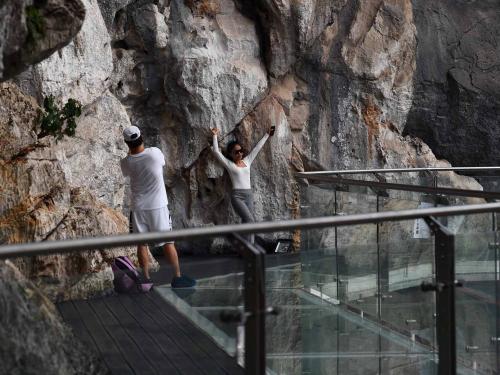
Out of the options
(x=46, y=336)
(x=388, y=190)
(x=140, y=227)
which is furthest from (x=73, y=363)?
(x=388, y=190)

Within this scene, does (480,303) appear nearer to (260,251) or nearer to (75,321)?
(260,251)

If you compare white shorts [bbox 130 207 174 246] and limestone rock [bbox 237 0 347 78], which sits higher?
limestone rock [bbox 237 0 347 78]

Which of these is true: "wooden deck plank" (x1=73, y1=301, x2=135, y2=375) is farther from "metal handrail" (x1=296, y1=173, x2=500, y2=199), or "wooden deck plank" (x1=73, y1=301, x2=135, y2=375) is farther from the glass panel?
"metal handrail" (x1=296, y1=173, x2=500, y2=199)

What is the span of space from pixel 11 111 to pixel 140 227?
2.79 metres

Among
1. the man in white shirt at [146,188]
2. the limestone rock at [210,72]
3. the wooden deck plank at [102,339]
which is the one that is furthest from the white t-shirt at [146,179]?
the limestone rock at [210,72]

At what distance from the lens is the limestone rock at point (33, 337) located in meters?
2.00

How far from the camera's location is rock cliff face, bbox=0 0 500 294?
9.60 m

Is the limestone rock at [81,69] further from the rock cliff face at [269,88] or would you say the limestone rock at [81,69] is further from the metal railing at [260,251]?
the metal railing at [260,251]

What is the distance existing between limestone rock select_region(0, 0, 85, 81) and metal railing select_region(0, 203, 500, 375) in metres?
1.77

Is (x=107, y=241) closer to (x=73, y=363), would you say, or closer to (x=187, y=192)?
(x=73, y=363)

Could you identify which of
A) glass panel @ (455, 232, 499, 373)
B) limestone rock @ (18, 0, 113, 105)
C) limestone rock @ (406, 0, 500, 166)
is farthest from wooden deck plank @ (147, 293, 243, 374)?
limestone rock @ (406, 0, 500, 166)

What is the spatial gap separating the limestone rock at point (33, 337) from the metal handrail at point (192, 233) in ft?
0.54

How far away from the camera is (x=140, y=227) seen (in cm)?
589

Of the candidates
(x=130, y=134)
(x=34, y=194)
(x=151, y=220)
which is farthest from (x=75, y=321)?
(x=34, y=194)
